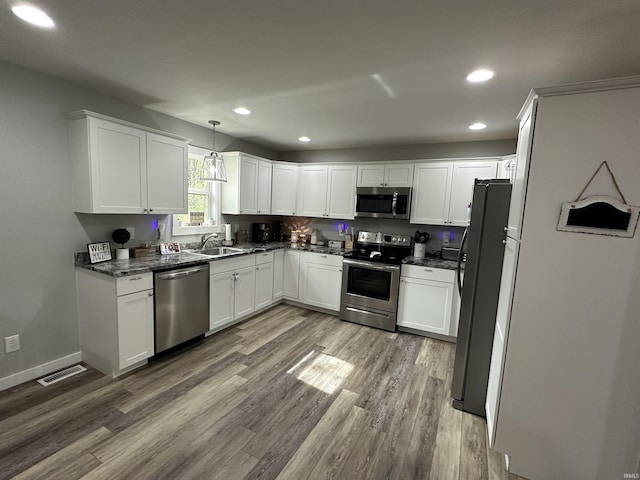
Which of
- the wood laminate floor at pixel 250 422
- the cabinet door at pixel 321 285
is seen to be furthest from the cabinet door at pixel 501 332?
the cabinet door at pixel 321 285

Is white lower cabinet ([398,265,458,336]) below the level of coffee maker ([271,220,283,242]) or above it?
below

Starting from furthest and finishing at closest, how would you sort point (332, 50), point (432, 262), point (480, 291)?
point (432, 262)
point (480, 291)
point (332, 50)

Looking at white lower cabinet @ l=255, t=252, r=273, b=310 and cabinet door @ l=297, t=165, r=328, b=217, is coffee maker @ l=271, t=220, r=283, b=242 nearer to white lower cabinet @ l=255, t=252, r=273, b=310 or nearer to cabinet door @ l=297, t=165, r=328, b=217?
cabinet door @ l=297, t=165, r=328, b=217

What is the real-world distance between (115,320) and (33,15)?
6.88 feet

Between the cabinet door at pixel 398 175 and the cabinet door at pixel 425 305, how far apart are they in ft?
4.36

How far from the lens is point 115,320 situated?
2426 millimetres

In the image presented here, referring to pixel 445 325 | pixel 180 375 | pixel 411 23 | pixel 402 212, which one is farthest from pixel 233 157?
pixel 445 325

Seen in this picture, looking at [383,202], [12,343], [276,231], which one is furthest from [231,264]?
[383,202]

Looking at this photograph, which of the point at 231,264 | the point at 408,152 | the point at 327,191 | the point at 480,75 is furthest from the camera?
the point at 327,191

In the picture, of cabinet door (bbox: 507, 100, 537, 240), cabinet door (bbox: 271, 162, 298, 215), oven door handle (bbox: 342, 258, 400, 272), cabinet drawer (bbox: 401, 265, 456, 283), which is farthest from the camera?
cabinet door (bbox: 271, 162, 298, 215)

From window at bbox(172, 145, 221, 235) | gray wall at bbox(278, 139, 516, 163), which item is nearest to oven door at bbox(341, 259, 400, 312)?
gray wall at bbox(278, 139, 516, 163)

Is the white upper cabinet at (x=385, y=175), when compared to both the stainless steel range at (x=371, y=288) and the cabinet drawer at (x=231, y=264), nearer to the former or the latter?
the stainless steel range at (x=371, y=288)

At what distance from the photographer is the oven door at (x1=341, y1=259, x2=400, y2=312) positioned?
367cm

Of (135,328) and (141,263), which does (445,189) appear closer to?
(141,263)
